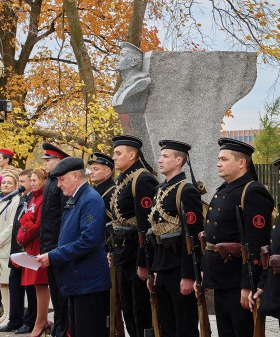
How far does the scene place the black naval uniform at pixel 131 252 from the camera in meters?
8.09

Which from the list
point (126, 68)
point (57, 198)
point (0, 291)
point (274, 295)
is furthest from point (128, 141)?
point (0, 291)

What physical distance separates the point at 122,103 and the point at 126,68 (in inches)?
17.9

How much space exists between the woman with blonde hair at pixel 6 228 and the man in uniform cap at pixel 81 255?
3.46m

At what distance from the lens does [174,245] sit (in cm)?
742

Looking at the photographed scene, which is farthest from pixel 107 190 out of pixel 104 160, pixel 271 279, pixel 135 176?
pixel 271 279

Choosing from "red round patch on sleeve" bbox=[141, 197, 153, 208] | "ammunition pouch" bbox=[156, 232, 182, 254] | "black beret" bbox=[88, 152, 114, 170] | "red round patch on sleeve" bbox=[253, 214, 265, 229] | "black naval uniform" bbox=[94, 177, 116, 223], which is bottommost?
"ammunition pouch" bbox=[156, 232, 182, 254]

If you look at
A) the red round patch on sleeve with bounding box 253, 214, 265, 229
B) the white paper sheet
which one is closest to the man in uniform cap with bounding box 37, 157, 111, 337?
the white paper sheet

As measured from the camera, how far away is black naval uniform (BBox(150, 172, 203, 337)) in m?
7.28

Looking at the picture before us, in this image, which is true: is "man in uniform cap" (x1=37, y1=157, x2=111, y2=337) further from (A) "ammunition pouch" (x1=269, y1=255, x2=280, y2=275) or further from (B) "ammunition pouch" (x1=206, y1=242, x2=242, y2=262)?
(A) "ammunition pouch" (x1=269, y1=255, x2=280, y2=275)

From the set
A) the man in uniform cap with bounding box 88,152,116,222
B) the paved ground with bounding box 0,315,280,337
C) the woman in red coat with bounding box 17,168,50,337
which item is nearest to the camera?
the paved ground with bounding box 0,315,280,337

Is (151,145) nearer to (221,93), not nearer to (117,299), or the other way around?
(221,93)

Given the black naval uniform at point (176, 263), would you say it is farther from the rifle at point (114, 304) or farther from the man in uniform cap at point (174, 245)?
the rifle at point (114, 304)

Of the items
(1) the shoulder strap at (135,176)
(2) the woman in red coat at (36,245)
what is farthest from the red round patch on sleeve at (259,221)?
(2) the woman in red coat at (36,245)

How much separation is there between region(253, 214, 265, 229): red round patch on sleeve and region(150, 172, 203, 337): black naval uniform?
1.02 metres
